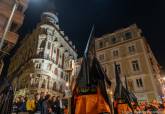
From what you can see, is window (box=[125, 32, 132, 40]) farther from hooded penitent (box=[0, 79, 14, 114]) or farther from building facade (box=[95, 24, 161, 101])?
hooded penitent (box=[0, 79, 14, 114])

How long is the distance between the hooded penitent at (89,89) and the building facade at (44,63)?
94.0ft

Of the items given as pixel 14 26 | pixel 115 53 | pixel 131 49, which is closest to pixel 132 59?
pixel 131 49

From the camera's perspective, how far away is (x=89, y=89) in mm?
4508

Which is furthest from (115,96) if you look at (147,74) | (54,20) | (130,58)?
(54,20)

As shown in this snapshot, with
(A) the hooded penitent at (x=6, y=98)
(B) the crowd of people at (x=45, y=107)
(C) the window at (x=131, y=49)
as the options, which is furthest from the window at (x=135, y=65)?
(A) the hooded penitent at (x=6, y=98)

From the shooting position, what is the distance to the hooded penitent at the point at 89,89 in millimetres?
4301

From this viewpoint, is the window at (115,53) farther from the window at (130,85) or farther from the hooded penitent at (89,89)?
the hooded penitent at (89,89)

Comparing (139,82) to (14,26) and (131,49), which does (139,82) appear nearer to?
(131,49)

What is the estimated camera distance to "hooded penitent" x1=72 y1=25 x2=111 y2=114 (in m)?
4.30

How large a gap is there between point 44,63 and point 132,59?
22.2 metres

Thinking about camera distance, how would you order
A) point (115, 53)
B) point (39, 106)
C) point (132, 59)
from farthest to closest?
point (115, 53) < point (132, 59) < point (39, 106)

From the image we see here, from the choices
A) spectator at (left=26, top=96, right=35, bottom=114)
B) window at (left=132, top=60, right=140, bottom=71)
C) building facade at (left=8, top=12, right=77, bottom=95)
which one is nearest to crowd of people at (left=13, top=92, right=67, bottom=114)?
spectator at (left=26, top=96, right=35, bottom=114)

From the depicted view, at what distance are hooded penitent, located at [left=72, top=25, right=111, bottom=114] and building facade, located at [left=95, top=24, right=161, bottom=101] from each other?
2323 cm

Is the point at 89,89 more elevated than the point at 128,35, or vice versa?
the point at 128,35
